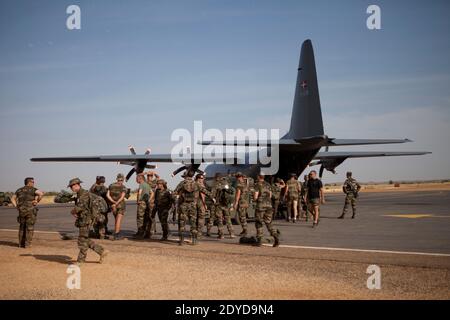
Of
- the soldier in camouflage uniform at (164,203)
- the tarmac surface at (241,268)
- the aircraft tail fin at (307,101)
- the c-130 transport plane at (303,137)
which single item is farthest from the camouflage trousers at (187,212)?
the aircraft tail fin at (307,101)

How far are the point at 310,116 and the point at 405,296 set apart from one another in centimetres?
1578

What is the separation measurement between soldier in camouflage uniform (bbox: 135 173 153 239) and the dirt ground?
2.52 meters

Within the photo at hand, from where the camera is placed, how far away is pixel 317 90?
2239 centimetres

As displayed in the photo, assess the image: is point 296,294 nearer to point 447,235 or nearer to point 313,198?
point 447,235

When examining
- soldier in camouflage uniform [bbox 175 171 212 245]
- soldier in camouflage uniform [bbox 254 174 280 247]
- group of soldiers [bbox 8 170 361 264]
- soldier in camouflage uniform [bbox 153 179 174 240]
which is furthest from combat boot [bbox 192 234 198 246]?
soldier in camouflage uniform [bbox 254 174 280 247]

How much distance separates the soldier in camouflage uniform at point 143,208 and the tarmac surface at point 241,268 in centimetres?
63

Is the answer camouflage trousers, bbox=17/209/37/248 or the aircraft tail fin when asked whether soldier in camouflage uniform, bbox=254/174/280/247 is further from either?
the aircraft tail fin

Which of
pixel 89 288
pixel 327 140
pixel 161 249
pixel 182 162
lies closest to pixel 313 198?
pixel 327 140

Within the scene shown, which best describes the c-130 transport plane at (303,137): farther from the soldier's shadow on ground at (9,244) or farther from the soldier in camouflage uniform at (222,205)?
the soldier's shadow on ground at (9,244)

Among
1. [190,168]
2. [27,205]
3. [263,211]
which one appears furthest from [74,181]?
[190,168]

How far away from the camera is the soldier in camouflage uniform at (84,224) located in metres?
10.2

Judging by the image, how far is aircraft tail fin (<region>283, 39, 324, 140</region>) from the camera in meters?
22.1

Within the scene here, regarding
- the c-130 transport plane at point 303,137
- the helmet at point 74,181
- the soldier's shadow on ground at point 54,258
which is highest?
the c-130 transport plane at point 303,137

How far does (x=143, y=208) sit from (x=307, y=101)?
440 inches
